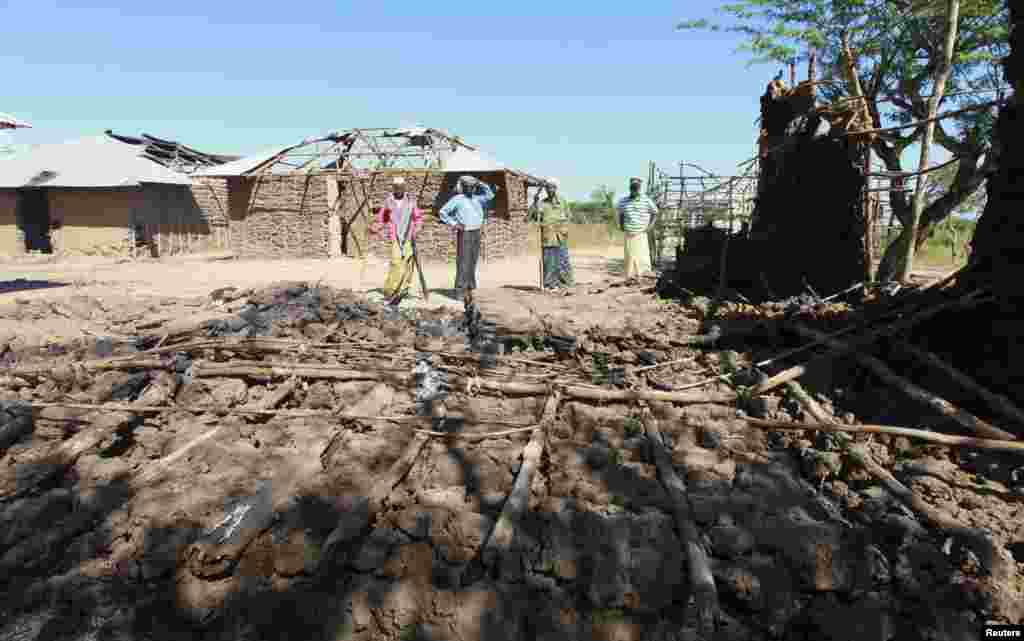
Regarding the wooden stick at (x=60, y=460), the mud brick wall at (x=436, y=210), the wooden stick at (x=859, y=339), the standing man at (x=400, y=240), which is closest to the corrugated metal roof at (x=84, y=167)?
the mud brick wall at (x=436, y=210)

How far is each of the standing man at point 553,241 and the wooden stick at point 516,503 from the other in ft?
21.3

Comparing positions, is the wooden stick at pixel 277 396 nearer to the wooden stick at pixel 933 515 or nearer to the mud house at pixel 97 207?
the wooden stick at pixel 933 515

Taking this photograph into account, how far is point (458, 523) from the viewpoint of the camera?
246cm

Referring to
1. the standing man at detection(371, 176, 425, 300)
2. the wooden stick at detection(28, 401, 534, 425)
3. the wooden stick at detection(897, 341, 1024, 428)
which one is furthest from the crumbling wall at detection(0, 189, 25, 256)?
the wooden stick at detection(897, 341, 1024, 428)

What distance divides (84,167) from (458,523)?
77.6ft

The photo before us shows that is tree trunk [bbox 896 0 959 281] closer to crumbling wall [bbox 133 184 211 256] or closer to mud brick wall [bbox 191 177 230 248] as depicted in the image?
mud brick wall [bbox 191 177 230 248]

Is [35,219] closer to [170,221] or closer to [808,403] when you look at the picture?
[170,221]

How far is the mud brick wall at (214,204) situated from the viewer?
2058 cm

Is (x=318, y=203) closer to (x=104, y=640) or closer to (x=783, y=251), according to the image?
(x=783, y=251)

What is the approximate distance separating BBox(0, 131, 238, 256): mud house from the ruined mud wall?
19.1 m

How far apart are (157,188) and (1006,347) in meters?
22.9

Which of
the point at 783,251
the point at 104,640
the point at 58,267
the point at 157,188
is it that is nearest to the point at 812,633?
the point at 104,640

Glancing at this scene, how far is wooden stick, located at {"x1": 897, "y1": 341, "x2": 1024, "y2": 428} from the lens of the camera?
10.2 feet

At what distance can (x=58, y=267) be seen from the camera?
16.2m
